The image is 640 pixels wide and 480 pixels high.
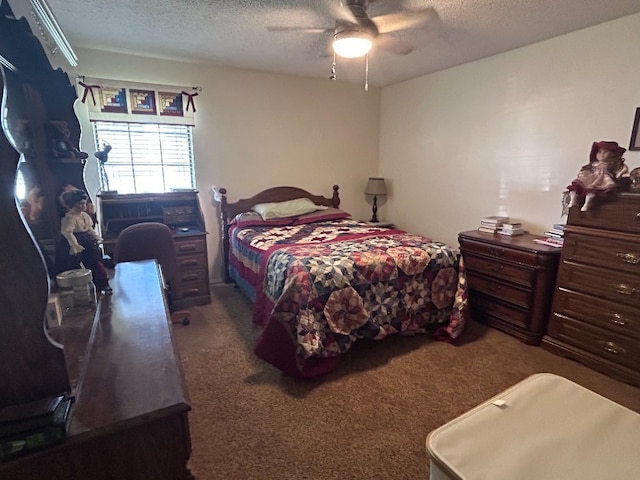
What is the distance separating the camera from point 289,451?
5.55 ft

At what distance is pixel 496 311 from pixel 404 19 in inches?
94.0

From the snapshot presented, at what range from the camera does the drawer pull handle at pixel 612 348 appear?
2208 millimetres

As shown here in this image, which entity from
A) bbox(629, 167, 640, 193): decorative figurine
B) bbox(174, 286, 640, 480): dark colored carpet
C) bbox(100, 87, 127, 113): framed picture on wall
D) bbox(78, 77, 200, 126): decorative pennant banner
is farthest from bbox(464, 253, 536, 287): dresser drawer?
bbox(100, 87, 127, 113): framed picture on wall

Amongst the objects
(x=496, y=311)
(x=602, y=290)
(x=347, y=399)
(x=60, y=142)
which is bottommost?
(x=347, y=399)

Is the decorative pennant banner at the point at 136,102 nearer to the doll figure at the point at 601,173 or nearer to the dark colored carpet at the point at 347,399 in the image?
the dark colored carpet at the point at 347,399

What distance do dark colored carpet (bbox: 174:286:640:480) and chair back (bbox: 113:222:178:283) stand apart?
602 mm

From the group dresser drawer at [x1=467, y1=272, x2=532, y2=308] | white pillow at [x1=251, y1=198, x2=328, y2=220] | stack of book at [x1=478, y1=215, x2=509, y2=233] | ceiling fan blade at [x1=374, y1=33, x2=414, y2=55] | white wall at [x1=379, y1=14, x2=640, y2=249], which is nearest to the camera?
white wall at [x1=379, y1=14, x2=640, y2=249]

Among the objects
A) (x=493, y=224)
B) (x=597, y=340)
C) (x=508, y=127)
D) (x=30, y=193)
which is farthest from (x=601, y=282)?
(x=30, y=193)

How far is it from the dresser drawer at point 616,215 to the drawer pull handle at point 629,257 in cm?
15

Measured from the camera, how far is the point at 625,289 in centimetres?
216

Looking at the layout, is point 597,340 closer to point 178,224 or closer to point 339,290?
point 339,290

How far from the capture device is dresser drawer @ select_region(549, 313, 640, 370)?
7.10 feet

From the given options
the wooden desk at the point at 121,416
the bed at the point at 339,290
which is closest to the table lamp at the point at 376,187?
the bed at the point at 339,290

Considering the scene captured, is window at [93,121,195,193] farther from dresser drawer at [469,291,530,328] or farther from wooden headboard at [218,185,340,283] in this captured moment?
dresser drawer at [469,291,530,328]
